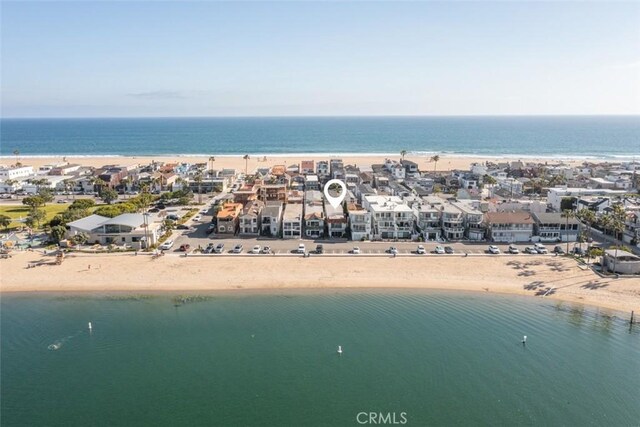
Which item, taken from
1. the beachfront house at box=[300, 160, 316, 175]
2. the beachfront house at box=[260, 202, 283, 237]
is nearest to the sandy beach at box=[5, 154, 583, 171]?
the beachfront house at box=[300, 160, 316, 175]

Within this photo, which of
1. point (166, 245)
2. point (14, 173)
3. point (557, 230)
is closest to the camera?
point (166, 245)

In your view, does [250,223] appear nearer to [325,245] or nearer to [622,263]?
[325,245]

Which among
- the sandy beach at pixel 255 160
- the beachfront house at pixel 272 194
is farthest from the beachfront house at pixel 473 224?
the sandy beach at pixel 255 160

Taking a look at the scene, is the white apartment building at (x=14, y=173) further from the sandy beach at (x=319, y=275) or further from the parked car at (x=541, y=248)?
the parked car at (x=541, y=248)

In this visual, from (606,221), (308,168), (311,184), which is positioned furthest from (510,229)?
(308,168)

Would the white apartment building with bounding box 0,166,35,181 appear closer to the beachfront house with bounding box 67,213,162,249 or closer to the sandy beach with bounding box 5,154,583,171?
the sandy beach with bounding box 5,154,583,171

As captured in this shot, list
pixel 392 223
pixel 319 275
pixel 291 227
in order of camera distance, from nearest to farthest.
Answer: pixel 319 275 → pixel 291 227 → pixel 392 223
